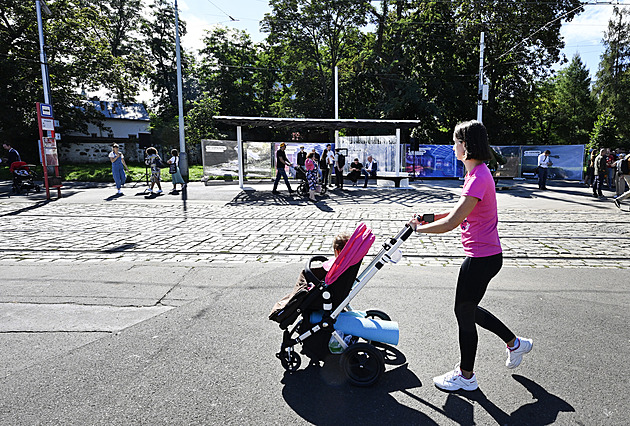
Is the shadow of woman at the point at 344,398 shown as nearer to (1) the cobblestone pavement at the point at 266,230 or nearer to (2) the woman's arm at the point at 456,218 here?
(2) the woman's arm at the point at 456,218

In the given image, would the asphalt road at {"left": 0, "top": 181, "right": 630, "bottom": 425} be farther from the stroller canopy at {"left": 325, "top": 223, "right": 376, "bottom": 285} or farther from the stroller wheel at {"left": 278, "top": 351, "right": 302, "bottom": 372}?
the stroller canopy at {"left": 325, "top": 223, "right": 376, "bottom": 285}

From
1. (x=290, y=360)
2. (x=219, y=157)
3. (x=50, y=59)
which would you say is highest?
(x=50, y=59)

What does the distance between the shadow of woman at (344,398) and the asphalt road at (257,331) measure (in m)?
0.01

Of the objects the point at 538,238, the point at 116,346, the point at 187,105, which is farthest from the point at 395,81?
the point at 116,346

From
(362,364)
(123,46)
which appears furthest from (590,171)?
(123,46)

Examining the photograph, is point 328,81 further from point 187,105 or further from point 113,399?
point 113,399

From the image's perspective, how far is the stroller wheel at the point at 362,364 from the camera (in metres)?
2.99

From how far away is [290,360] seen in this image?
3180mm

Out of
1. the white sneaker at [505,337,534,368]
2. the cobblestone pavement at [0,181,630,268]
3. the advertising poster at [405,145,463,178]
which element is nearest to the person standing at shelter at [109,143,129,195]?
the cobblestone pavement at [0,181,630,268]

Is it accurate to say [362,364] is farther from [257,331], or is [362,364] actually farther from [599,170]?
[599,170]

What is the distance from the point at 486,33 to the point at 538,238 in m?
25.6

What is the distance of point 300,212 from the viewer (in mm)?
11438

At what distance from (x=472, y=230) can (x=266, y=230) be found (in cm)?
635

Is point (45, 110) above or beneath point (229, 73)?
beneath
